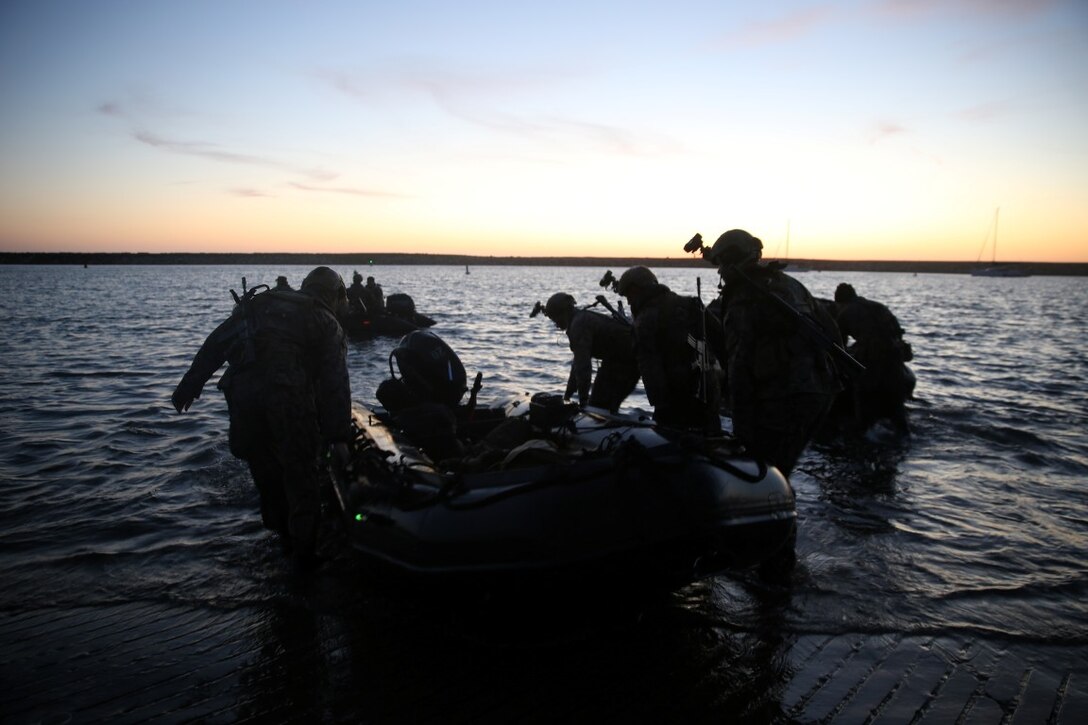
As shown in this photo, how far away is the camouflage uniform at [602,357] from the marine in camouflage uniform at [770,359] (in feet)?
8.18

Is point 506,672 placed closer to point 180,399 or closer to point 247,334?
point 247,334

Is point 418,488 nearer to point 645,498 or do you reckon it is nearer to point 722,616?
point 645,498

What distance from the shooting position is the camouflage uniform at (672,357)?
19.6 ft

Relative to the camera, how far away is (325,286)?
5340 millimetres

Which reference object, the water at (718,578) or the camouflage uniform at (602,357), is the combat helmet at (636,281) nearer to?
the camouflage uniform at (602,357)

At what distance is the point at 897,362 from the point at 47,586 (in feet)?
35.9

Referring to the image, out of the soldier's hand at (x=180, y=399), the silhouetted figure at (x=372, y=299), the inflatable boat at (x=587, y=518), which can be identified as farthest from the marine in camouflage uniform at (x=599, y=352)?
the silhouetted figure at (x=372, y=299)

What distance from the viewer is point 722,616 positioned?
4.40 m

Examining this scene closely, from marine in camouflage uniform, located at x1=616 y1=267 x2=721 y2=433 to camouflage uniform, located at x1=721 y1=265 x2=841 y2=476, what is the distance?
1.18 metres

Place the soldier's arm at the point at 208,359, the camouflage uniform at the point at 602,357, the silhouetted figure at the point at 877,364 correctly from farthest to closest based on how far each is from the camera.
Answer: the silhouetted figure at the point at 877,364 < the camouflage uniform at the point at 602,357 < the soldier's arm at the point at 208,359

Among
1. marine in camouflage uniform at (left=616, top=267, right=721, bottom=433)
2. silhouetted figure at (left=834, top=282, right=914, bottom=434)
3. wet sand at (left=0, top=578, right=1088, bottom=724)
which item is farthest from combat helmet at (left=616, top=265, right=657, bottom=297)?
silhouetted figure at (left=834, top=282, right=914, bottom=434)

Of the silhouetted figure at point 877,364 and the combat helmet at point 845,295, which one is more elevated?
the combat helmet at point 845,295

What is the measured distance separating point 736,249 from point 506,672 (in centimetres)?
321

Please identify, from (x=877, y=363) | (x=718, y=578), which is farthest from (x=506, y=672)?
(x=877, y=363)
